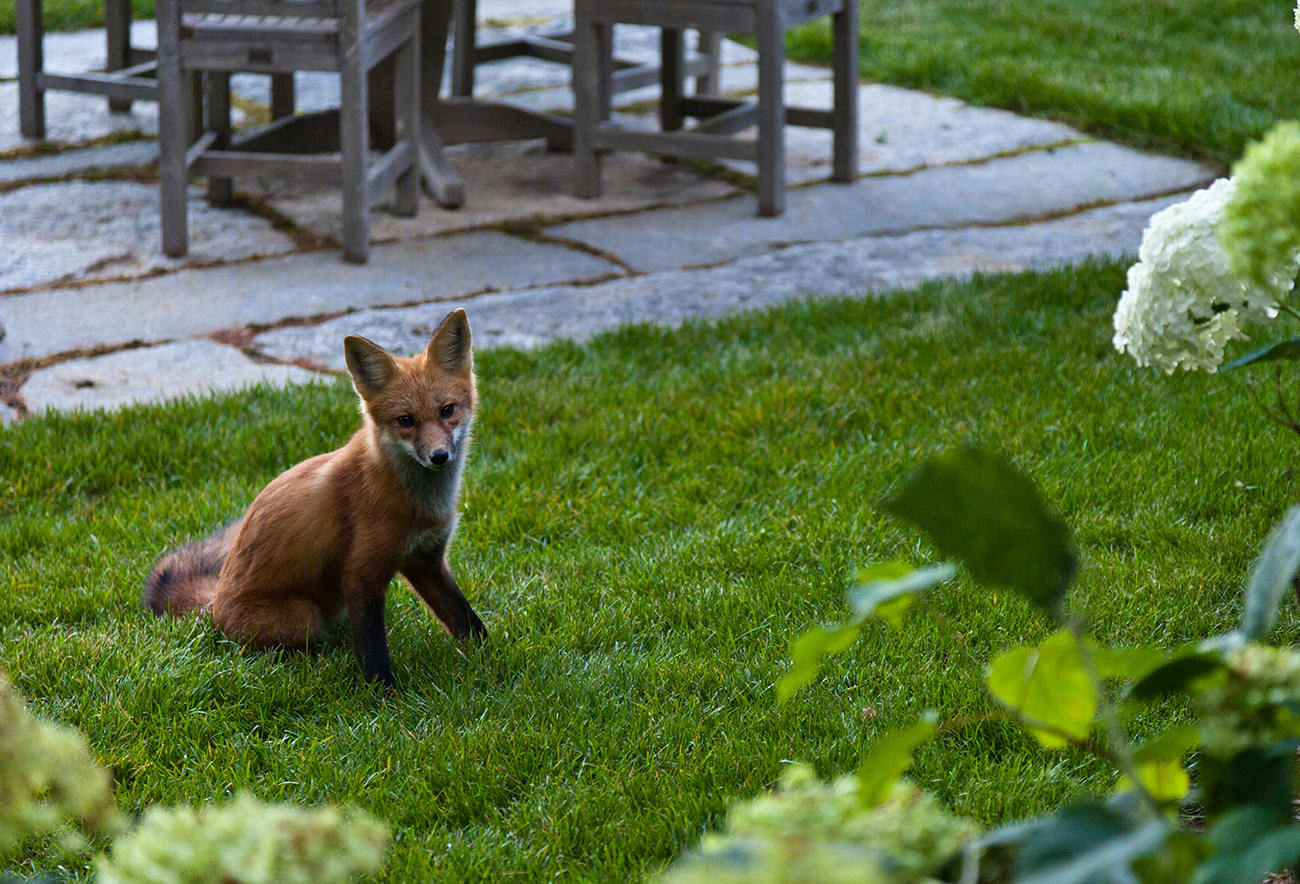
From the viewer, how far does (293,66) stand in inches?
199

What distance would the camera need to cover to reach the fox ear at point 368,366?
2.79 metres

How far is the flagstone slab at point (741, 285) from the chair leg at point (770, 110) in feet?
1.39

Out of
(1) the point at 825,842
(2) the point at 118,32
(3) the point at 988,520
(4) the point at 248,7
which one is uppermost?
(4) the point at 248,7

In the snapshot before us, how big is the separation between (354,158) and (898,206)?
2559 millimetres

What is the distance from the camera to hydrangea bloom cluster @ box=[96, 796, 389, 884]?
762mm

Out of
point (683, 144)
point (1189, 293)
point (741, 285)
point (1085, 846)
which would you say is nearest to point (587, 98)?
point (683, 144)

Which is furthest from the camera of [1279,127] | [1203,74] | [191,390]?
[1203,74]

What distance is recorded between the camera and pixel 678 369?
4.32m

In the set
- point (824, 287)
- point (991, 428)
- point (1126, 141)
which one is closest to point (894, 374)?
point (991, 428)

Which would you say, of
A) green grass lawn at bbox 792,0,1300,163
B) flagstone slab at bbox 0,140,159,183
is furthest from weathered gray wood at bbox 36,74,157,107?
green grass lawn at bbox 792,0,1300,163

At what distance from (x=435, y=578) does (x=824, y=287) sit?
9.12 feet

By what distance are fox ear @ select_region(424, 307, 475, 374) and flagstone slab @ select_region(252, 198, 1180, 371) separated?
1.50 metres

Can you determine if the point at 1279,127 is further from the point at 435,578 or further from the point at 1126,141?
the point at 1126,141

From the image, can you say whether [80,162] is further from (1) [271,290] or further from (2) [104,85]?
(1) [271,290]
